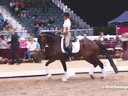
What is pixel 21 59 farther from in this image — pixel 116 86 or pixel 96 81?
pixel 116 86

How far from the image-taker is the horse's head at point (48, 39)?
13500 mm

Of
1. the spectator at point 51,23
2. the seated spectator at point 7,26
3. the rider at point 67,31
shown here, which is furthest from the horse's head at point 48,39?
the spectator at point 51,23

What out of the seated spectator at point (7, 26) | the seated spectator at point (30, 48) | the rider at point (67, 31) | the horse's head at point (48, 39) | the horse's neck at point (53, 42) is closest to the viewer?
the rider at point (67, 31)

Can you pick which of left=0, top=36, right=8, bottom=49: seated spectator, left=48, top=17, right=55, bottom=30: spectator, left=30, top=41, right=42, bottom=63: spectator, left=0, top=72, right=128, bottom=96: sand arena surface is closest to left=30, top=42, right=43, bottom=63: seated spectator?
left=30, top=41, right=42, bottom=63: spectator

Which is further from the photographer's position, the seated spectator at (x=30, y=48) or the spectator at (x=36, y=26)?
the spectator at (x=36, y=26)

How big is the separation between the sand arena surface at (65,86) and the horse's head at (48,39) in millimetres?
1084

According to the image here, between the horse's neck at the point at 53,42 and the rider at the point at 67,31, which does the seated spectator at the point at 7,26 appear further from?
the rider at the point at 67,31

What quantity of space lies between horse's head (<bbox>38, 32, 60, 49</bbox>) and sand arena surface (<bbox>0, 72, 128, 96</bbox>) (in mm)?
1084

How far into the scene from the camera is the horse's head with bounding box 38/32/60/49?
1350 cm

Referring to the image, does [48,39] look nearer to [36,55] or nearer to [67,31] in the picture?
[67,31]

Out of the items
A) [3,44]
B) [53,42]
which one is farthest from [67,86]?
[3,44]

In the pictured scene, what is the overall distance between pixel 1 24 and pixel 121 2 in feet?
43.2

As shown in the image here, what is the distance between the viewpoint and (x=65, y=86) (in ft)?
39.0

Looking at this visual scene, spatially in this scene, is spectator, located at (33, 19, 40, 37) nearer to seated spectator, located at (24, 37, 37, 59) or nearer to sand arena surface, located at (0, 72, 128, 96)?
seated spectator, located at (24, 37, 37, 59)
